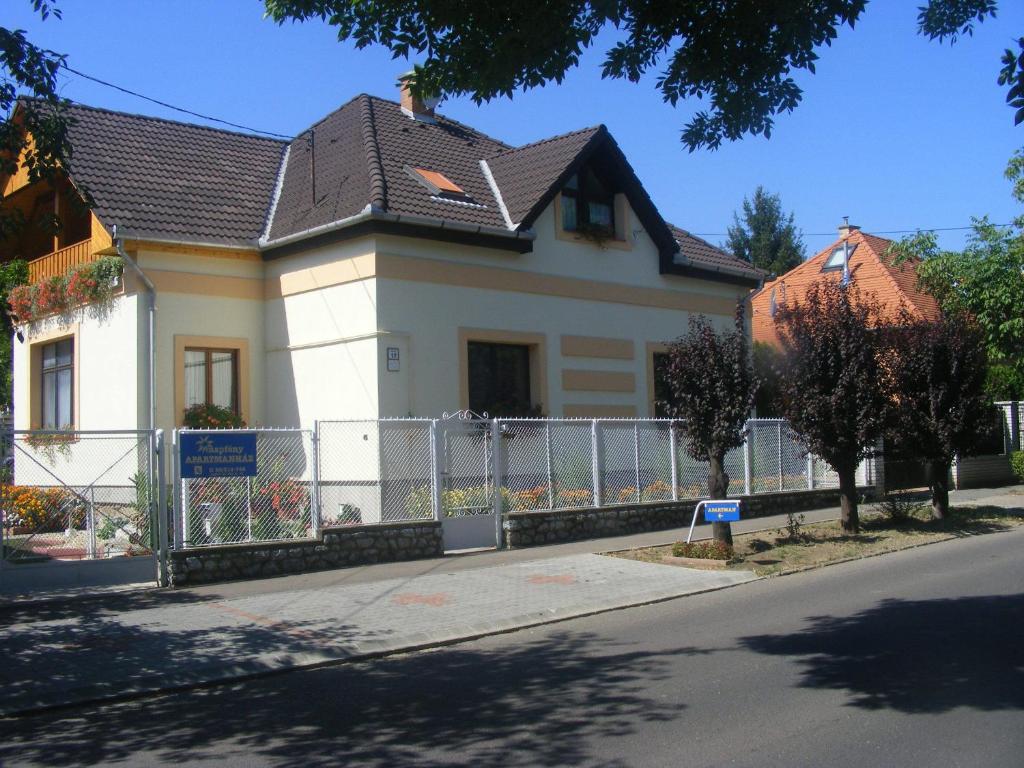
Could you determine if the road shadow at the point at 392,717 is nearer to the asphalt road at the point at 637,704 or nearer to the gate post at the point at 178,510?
the asphalt road at the point at 637,704

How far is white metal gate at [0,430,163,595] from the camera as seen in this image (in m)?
11.3

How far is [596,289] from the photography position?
19.8m

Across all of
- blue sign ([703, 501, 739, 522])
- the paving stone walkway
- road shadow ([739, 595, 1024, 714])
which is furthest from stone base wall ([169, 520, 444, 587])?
road shadow ([739, 595, 1024, 714])

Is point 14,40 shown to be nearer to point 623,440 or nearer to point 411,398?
point 411,398

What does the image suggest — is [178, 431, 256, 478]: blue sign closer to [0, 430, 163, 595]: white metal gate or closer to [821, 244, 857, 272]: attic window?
[0, 430, 163, 595]: white metal gate

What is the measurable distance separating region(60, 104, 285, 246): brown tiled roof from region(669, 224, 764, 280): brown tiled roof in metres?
9.11

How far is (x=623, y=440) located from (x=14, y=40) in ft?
36.6

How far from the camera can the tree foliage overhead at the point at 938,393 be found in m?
17.4

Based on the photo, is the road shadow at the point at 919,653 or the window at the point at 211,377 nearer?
the road shadow at the point at 919,653

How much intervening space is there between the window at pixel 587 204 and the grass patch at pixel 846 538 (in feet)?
23.3

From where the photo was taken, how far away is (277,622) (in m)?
9.90

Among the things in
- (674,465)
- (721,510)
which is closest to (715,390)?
(721,510)

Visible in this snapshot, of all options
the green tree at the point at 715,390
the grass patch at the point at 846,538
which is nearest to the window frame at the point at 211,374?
the grass patch at the point at 846,538

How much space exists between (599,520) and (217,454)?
6.45 meters
